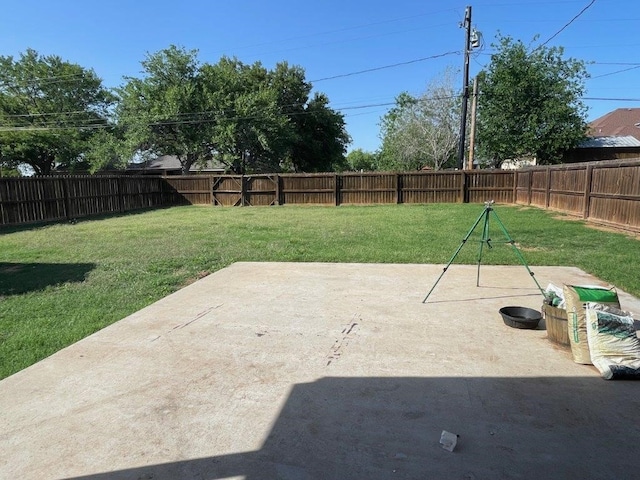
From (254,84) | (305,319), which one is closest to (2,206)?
(305,319)

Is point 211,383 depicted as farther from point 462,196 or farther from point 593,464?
point 462,196

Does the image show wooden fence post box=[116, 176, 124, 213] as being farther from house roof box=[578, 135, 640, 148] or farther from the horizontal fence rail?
house roof box=[578, 135, 640, 148]

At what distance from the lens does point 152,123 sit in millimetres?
27156

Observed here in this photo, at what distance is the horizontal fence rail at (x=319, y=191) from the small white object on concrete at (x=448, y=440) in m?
11.5

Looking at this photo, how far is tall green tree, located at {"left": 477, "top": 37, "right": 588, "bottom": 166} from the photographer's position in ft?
74.6

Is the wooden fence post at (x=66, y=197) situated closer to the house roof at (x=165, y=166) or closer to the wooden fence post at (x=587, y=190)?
the wooden fence post at (x=587, y=190)

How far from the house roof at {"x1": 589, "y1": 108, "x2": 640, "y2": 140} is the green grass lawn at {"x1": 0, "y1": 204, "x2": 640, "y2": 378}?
2441cm

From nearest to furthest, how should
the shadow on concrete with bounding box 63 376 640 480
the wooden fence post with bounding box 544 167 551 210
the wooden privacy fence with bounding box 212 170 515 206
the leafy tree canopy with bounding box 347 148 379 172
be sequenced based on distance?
1. the shadow on concrete with bounding box 63 376 640 480
2. the wooden fence post with bounding box 544 167 551 210
3. the wooden privacy fence with bounding box 212 170 515 206
4. the leafy tree canopy with bounding box 347 148 379 172

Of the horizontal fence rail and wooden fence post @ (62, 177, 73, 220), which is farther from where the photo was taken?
wooden fence post @ (62, 177, 73, 220)

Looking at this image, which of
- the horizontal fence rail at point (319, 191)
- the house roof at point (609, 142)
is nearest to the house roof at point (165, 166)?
the horizontal fence rail at point (319, 191)

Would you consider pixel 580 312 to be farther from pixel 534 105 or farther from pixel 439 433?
pixel 534 105

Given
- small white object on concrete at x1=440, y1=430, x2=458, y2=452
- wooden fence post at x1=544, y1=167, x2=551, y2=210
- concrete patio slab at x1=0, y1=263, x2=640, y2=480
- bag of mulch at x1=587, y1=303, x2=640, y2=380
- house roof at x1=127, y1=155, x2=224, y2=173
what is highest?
house roof at x1=127, y1=155, x2=224, y2=173

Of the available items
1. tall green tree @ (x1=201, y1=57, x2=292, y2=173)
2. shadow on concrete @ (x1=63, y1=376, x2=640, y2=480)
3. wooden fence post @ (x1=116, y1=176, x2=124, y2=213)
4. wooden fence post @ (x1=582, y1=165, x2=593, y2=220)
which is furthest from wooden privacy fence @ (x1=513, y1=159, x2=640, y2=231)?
wooden fence post @ (x1=116, y1=176, x2=124, y2=213)

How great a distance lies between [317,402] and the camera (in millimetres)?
2754
